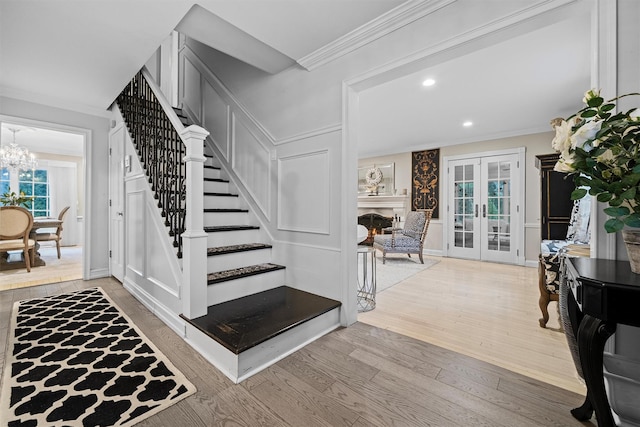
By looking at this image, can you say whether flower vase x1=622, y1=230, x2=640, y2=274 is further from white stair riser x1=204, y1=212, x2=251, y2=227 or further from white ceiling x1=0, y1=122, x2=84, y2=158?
white ceiling x1=0, y1=122, x2=84, y2=158

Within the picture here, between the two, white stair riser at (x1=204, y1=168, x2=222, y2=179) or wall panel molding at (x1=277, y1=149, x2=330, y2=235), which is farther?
white stair riser at (x1=204, y1=168, x2=222, y2=179)

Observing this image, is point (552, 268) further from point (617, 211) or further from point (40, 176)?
point (40, 176)

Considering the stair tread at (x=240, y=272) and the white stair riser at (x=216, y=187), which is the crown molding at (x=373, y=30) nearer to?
the white stair riser at (x=216, y=187)

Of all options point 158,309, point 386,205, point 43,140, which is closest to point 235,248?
point 158,309

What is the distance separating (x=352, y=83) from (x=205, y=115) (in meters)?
2.56

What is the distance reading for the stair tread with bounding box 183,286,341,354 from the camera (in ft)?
5.45

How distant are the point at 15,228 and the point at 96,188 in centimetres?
148

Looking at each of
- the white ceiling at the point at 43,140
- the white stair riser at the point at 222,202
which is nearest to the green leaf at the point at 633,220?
the white stair riser at the point at 222,202

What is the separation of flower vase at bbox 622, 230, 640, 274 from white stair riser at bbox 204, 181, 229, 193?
10.7 feet

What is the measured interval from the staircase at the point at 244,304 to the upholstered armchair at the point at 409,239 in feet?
9.87

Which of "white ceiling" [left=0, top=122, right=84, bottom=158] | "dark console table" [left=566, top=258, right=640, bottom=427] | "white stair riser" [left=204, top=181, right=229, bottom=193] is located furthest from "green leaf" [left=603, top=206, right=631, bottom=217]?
"white ceiling" [left=0, top=122, right=84, bottom=158]

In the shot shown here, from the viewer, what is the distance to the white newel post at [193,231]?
188cm

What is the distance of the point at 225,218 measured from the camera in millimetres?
2914

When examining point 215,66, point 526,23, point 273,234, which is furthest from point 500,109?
point 215,66
